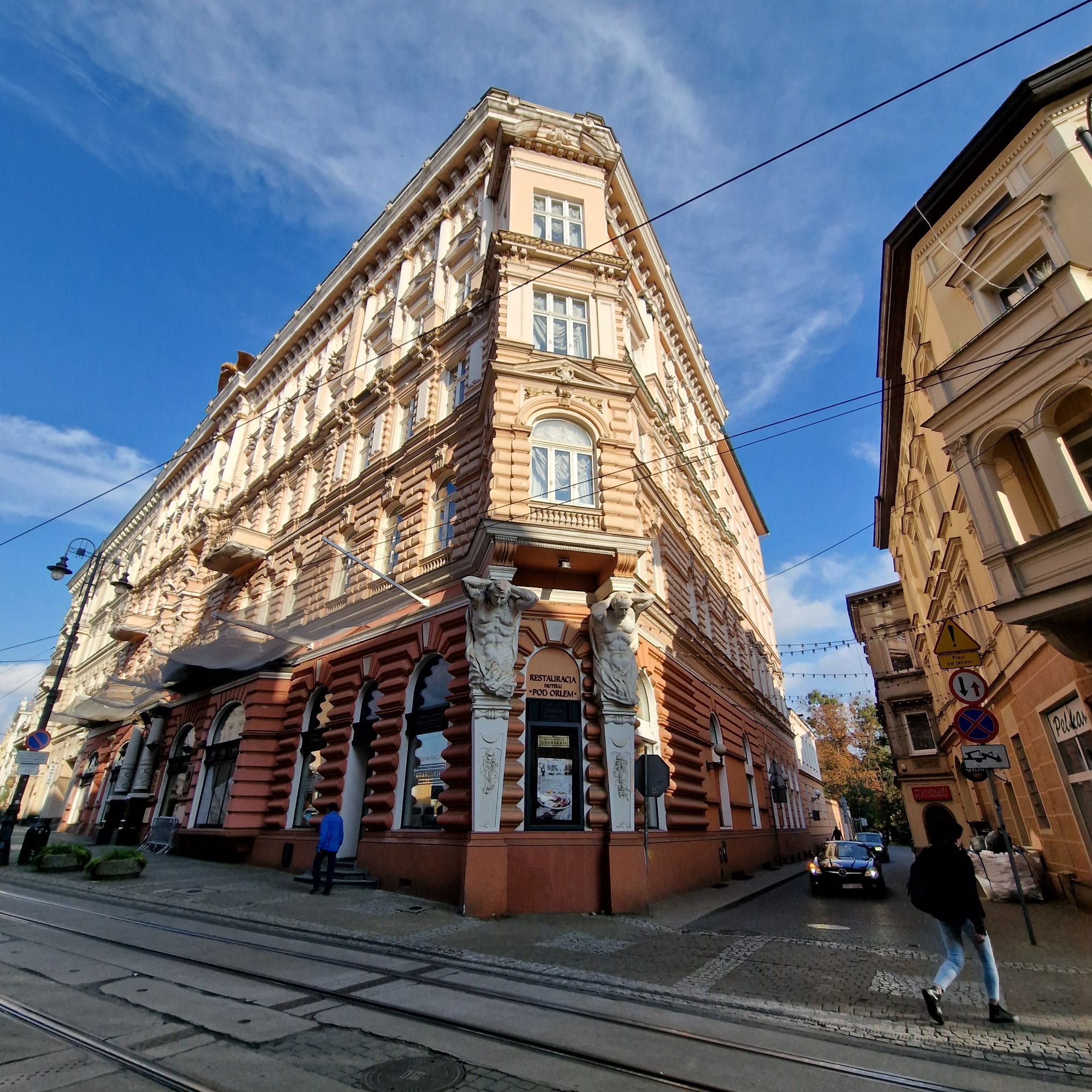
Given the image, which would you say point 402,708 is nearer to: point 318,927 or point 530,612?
point 530,612

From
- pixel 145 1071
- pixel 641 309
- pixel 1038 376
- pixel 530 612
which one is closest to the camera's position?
pixel 145 1071

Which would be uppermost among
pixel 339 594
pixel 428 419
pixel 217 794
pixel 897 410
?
pixel 897 410

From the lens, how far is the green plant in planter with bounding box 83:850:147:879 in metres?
13.6

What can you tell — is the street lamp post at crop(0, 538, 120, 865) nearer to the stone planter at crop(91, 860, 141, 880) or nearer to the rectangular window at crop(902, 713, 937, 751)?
the stone planter at crop(91, 860, 141, 880)

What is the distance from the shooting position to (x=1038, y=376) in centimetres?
1022

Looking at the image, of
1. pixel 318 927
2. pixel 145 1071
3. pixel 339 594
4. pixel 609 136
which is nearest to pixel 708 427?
pixel 609 136

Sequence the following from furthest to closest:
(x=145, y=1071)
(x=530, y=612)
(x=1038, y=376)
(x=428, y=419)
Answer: (x=428, y=419) → (x=530, y=612) → (x=1038, y=376) → (x=145, y=1071)

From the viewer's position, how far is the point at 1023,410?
10484mm

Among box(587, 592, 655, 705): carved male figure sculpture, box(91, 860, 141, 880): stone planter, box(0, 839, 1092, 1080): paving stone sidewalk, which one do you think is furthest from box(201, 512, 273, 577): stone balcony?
box(587, 592, 655, 705): carved male figure sculpture

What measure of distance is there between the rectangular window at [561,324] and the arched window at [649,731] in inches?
343

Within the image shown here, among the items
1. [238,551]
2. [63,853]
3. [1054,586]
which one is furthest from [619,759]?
[238,551]

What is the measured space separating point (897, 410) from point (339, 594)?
760 inches

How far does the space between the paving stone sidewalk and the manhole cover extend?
2488 mm

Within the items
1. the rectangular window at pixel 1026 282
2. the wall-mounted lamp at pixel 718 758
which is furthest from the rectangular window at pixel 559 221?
the wall-mounted lamp at pixel 718 758
